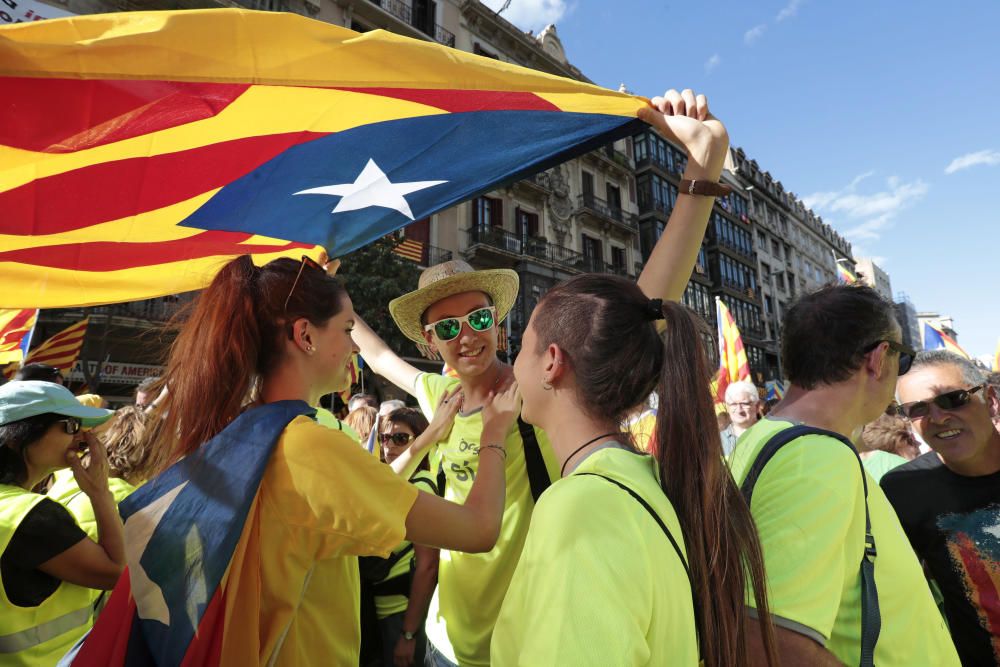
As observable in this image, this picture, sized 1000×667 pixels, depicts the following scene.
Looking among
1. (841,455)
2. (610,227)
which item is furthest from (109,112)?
(610,227)

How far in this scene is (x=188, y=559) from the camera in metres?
1.31

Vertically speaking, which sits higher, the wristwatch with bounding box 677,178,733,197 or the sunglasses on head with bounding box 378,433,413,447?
the wristwatch with bounding box 677,178,733,197

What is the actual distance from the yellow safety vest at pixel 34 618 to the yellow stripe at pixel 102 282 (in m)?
0.75

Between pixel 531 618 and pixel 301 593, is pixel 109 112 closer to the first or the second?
pixel 301 593

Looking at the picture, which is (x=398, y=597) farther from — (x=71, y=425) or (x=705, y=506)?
(x=705, y=506)

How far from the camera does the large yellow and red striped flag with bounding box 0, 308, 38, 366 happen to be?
635cm

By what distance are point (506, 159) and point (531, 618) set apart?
5.90ft

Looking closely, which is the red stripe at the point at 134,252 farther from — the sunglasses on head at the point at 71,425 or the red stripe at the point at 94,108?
the sunglasses on head at the point at 71,425

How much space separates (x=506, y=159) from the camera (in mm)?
2234

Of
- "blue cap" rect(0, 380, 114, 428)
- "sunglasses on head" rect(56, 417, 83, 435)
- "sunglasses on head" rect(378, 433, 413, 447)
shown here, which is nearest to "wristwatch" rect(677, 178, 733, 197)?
"blue cap" rect(0, 380, 114, 428)

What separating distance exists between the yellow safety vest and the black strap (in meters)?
2.47

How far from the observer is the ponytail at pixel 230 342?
153 cm

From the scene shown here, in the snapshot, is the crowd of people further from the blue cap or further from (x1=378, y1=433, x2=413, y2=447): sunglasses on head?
(x1=378, y1=433, x2=413, y2=447): sunglasses on head

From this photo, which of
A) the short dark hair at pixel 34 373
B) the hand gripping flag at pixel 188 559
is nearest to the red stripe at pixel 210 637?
the hand gripping flag at pixel 188 559
